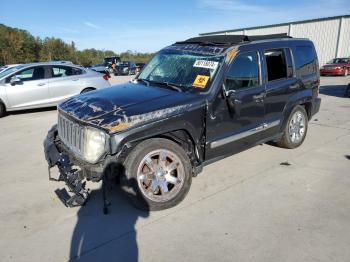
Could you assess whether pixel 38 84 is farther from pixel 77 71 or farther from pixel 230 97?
pixel 230 97

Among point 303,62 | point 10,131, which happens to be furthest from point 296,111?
point 10,131

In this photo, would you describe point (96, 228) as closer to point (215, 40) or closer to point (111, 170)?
point (111, 170)

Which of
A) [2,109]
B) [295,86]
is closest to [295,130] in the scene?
[295,86]

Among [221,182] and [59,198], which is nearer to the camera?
[59,198]

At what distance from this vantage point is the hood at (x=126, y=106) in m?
3.51

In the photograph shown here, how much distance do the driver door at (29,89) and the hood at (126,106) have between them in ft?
19.6

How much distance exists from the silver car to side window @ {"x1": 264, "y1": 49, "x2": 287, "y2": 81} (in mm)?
6883

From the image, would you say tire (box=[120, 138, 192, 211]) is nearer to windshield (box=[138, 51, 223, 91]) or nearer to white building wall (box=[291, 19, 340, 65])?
windshield (box=[138, 51, 223, 91])

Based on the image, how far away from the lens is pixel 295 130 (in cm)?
588

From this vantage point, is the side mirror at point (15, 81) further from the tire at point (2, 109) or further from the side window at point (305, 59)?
the side window at point (305, 59)

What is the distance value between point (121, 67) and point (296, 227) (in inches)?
1178

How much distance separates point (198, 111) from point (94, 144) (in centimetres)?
132

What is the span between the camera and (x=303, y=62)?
5.76 metres

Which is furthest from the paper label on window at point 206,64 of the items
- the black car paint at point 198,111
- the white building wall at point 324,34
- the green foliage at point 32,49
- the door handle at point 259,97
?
the green foliage at point 32,49
